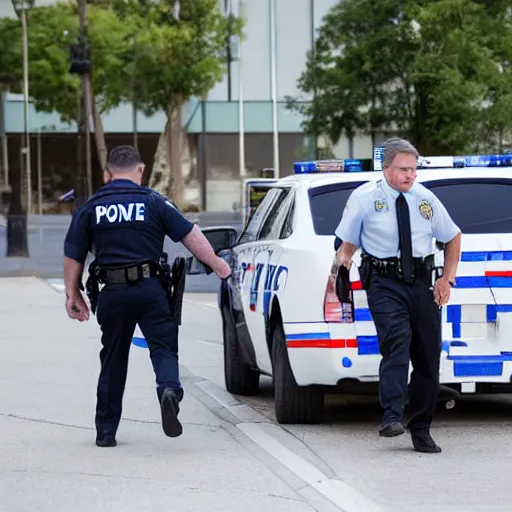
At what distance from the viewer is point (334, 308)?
9391 mm

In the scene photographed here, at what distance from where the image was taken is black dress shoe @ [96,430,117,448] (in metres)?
9.18

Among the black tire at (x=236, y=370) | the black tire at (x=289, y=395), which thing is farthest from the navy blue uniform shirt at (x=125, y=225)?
the black tire at (x=236, y=370)

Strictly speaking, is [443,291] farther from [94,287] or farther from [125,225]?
[94,287]

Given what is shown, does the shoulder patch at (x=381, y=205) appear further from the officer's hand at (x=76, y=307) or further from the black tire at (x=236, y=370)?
the black tire at (x=236, y=370)

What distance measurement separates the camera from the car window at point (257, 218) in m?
11.3

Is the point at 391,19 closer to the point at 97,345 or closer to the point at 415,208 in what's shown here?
the point at 97,345

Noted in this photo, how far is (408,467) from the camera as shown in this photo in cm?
828

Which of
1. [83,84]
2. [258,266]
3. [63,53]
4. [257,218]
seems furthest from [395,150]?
[63,53]

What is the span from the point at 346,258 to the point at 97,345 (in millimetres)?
7684

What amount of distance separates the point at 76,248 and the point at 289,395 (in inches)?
68.5

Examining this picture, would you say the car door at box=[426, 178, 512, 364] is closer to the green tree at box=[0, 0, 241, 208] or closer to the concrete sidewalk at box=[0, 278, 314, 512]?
the concrete sidewalk at box=[0, 278, 314, 512]

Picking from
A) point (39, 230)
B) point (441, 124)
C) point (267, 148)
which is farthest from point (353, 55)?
point (267, 148)

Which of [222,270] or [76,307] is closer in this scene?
[222,270]

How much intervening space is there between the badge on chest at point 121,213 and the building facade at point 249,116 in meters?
46.7
